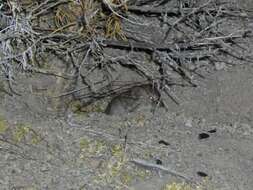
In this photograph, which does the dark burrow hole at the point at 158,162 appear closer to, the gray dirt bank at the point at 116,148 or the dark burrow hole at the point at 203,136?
the gray dirt bank at the point at 116,148

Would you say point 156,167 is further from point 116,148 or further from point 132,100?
point 132,100

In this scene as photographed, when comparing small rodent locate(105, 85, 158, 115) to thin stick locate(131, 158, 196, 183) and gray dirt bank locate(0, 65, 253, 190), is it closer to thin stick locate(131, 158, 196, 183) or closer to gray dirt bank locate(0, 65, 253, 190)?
gray dirt bank locate(0, 65, 253, 190)

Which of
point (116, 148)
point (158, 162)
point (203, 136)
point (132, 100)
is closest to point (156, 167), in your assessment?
point (158, 162)

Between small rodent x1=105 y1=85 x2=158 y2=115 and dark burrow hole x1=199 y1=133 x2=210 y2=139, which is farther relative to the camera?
small rodent x1=105 y1=85 x2=158 y2=115

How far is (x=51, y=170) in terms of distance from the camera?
11.7ft

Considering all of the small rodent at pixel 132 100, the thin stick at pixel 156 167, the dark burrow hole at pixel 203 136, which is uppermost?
the small rodent at pixel 132 100

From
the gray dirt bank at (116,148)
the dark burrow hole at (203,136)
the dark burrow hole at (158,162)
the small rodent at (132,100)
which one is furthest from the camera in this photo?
the small rodent at (132,100)

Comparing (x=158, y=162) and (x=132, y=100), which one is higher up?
(x=132, y=100)

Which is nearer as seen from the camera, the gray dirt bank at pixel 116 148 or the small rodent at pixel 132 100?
the gray dirt bank at pixel 116 148

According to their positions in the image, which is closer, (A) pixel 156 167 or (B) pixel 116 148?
(A) pixel 156 167

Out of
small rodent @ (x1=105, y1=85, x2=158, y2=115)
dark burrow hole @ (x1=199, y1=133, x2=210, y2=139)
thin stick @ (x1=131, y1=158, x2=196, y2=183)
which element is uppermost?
small rodent @ (x1=105, y1=85, x2=158, y2=115)

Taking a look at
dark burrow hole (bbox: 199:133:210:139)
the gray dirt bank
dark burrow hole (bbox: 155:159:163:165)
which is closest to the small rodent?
the gray dirt bank

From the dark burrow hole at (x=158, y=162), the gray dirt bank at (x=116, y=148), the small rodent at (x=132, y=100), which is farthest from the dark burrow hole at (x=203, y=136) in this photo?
the small rodent at (x=132, y=100)

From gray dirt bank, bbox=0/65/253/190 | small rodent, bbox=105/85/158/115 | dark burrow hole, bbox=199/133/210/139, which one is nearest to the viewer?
gray dirt bank, bbox=0/65/253/190
